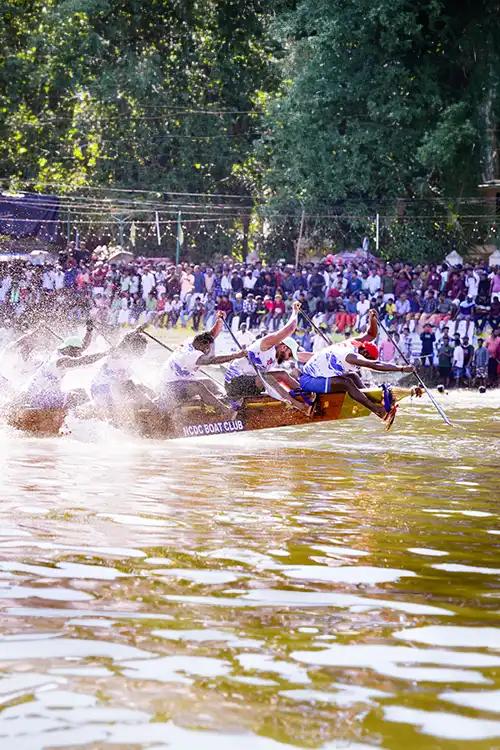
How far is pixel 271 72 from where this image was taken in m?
58.1

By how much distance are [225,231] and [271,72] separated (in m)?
6.69

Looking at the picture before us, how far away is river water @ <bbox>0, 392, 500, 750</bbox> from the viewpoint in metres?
6.19

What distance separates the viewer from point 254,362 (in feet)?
60.2

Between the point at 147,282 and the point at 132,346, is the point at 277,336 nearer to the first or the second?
the point at 132,346

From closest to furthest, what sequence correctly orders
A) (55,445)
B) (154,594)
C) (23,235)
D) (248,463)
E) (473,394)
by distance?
(154,594) < (248,463) < (55,445) < (473,394) < (23,235)

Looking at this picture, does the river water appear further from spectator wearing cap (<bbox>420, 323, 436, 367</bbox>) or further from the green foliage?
the green foliage

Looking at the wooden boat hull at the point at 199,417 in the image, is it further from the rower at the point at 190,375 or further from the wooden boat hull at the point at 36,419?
the rower at the point at 190,375

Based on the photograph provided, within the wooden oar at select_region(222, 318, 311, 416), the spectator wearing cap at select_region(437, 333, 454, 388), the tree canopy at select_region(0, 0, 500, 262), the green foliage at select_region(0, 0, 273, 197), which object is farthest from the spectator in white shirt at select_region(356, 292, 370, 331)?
the green foliage at select_region(0, 0, 273, 197)

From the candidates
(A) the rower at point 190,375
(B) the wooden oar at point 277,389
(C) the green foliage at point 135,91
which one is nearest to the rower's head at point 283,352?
(B) the wooden oar at point 277,389

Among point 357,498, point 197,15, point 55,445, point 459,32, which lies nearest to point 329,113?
point 459,32

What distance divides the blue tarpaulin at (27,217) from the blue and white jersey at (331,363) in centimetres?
3241

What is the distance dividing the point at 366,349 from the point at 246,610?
10636mm

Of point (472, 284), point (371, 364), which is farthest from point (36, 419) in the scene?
point (472, 284)

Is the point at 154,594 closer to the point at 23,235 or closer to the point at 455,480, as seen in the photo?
the point at 455,480
